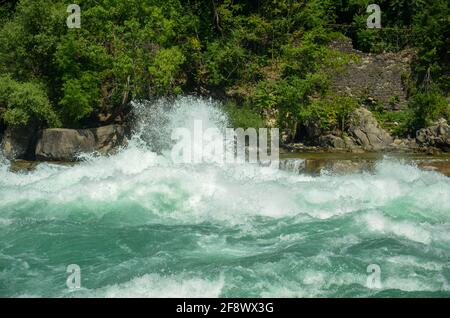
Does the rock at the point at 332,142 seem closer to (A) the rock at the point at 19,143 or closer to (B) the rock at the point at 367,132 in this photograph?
(B) the rock at the point at 367,132

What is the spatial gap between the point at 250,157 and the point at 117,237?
7.50 metres

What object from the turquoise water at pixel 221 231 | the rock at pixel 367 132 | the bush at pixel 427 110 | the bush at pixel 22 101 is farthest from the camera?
the bush at pixel 427 110

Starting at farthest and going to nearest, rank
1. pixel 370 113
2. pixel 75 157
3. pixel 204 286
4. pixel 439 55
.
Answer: pixel 439 55 < pixel 370 113 < pixel 75 157 < pixel 204 286

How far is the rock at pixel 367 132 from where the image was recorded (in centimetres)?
1766

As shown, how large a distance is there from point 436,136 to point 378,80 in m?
4.02

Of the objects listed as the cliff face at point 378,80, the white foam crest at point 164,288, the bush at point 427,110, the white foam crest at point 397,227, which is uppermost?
the cliff face at point 378,80

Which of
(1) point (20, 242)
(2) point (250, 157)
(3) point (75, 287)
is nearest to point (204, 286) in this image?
(3) point (75, 287)

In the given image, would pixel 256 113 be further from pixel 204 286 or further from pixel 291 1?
pixel 204 286

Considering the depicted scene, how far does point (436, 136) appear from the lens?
16844 millimetres

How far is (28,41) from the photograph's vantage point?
16.1 m

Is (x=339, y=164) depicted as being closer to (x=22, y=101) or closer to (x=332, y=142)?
(x=332, y=142)

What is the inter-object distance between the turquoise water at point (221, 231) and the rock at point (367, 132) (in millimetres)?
4185

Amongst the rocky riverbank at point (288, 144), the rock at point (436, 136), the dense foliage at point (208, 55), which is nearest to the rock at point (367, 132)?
the rocky riverbank at point (288, 144)

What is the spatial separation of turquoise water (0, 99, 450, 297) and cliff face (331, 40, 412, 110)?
22.5 feet
